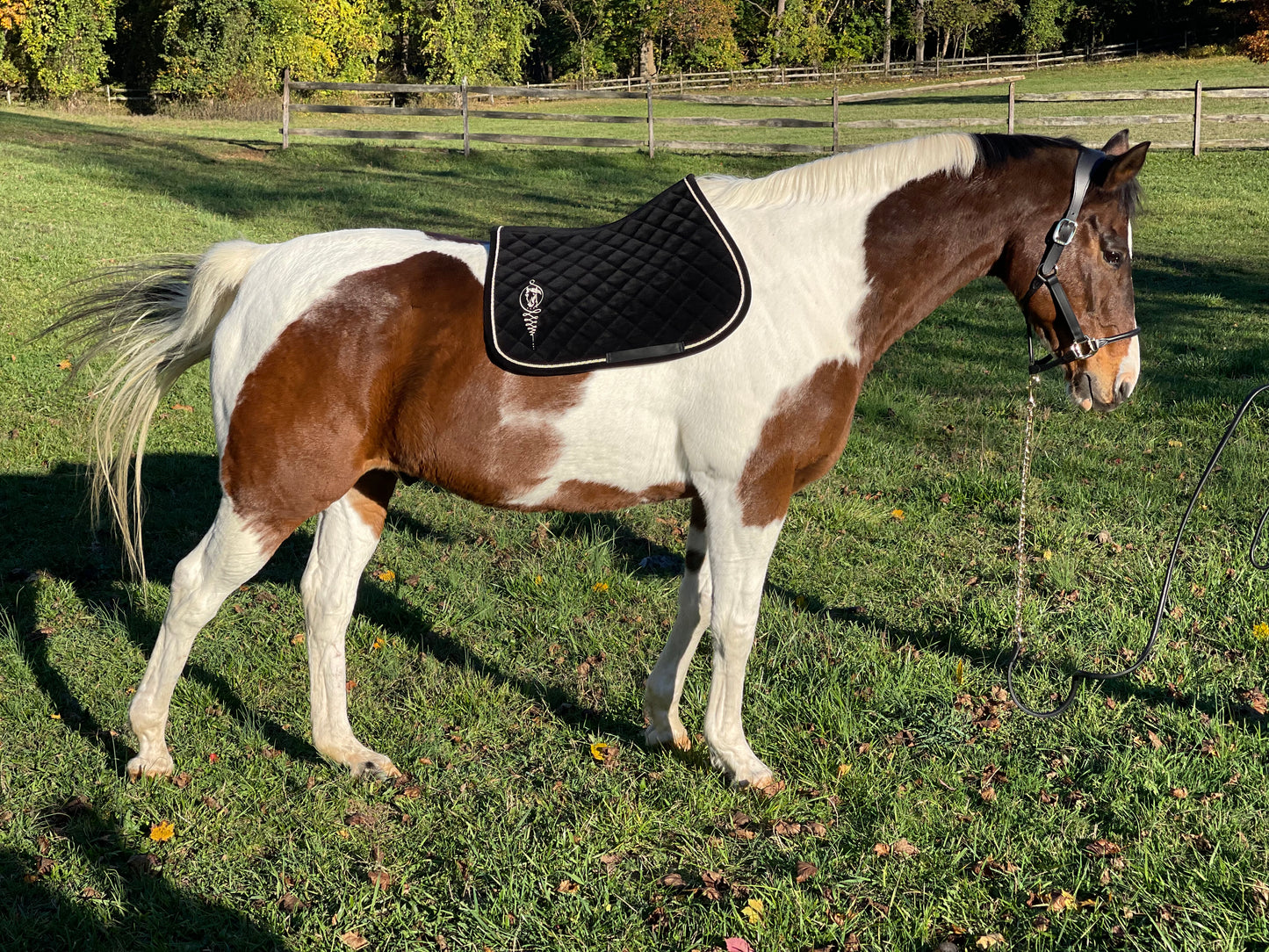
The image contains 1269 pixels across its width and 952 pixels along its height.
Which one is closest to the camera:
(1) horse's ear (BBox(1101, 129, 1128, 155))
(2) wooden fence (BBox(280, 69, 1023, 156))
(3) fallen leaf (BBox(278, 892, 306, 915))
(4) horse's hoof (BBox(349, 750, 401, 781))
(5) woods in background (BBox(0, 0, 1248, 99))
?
(3) fallen leaf (BBox(278, 892, 306, 915))

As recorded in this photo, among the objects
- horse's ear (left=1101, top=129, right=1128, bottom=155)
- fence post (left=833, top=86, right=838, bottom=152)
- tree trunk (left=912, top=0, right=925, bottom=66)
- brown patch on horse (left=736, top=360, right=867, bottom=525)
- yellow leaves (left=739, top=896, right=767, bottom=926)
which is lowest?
yellow leaves (left=739, top=896, right=767, bottom=926)

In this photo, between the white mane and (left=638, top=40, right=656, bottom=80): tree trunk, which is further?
(left=638, top=40, right=656, bottom=80): tree trunk

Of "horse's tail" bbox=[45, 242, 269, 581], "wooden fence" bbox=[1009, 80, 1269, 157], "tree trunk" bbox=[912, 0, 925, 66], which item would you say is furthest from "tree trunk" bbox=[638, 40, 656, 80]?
"horse's tail" bbox=[45, 242, 269, 581]

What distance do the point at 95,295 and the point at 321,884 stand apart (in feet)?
7.77

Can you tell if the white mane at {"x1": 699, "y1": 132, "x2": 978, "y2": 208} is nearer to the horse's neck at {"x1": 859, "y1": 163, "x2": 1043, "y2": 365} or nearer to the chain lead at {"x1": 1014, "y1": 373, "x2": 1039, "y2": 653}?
the horse's neck at {"x1": 859, "y1": 163, "x2": 1043, "y2": 365}

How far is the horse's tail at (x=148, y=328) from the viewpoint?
360 cm

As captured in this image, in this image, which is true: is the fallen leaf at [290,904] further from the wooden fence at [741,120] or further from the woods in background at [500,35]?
the woods in background at [500,35]

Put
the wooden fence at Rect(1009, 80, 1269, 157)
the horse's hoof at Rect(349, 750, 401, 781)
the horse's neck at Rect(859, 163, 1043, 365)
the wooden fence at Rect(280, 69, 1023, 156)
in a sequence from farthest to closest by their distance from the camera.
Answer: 1. the wooden fence at Rect(280, 69, 1023, 156)
2. the wooden fence at Rect(1009, 80, 1269, 157)
3. the horse's hoof at Rect(349, 750, 401, 781)
4. the horse's neck at Rect(859, 163, 1043, 365)

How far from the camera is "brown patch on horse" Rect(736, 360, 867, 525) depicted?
3.33 m

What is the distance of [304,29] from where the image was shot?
142ft

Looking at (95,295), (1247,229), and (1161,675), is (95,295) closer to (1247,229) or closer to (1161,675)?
(1161,675)

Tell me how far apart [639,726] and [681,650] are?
47cm

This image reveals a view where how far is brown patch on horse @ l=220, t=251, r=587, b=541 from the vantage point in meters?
3.31

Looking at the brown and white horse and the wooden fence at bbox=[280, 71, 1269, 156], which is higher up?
the wooden fence at bbox=[280, 71, 1269, 156]
